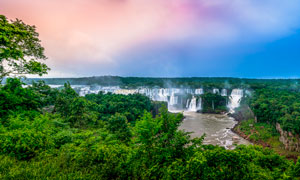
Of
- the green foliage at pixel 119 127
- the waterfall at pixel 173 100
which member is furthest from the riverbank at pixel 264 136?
Result: the waterfall at pixel 173 100

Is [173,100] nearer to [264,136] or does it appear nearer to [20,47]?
[264,136]

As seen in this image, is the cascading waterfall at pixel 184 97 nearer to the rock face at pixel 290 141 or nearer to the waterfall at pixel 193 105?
the waterfall at pixel 193 105

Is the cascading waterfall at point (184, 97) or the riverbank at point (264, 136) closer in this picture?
the riverbank at point (264, 136)

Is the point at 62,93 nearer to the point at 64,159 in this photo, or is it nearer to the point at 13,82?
the point at 13,82

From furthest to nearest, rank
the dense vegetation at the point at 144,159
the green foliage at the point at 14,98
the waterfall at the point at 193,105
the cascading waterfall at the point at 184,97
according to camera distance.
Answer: the waterfall at the point at 193,105 → the cascading waterfall at the point at 184,97 → the green foliage at the point at 14,98 → the dense vegetation at the point at 144,159

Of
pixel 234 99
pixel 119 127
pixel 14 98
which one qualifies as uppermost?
pixel 14 98

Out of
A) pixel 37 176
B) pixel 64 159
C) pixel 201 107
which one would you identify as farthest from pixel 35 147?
pixel 201 107

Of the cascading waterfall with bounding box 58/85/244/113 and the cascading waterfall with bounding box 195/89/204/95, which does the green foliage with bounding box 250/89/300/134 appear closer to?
the cascading waterfall with bounding box 58/85/244/113

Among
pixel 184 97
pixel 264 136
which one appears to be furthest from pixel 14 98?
pixel 184 97

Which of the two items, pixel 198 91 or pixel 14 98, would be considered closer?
pixel 14 98

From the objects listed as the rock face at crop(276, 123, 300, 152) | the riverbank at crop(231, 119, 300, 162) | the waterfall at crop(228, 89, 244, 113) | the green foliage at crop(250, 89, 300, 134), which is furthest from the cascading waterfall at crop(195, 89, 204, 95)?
the rock face at crop(276, 123, 300, 152)

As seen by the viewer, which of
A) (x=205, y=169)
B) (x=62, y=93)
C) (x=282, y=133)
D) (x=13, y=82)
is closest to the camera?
(x=205, y=169)
